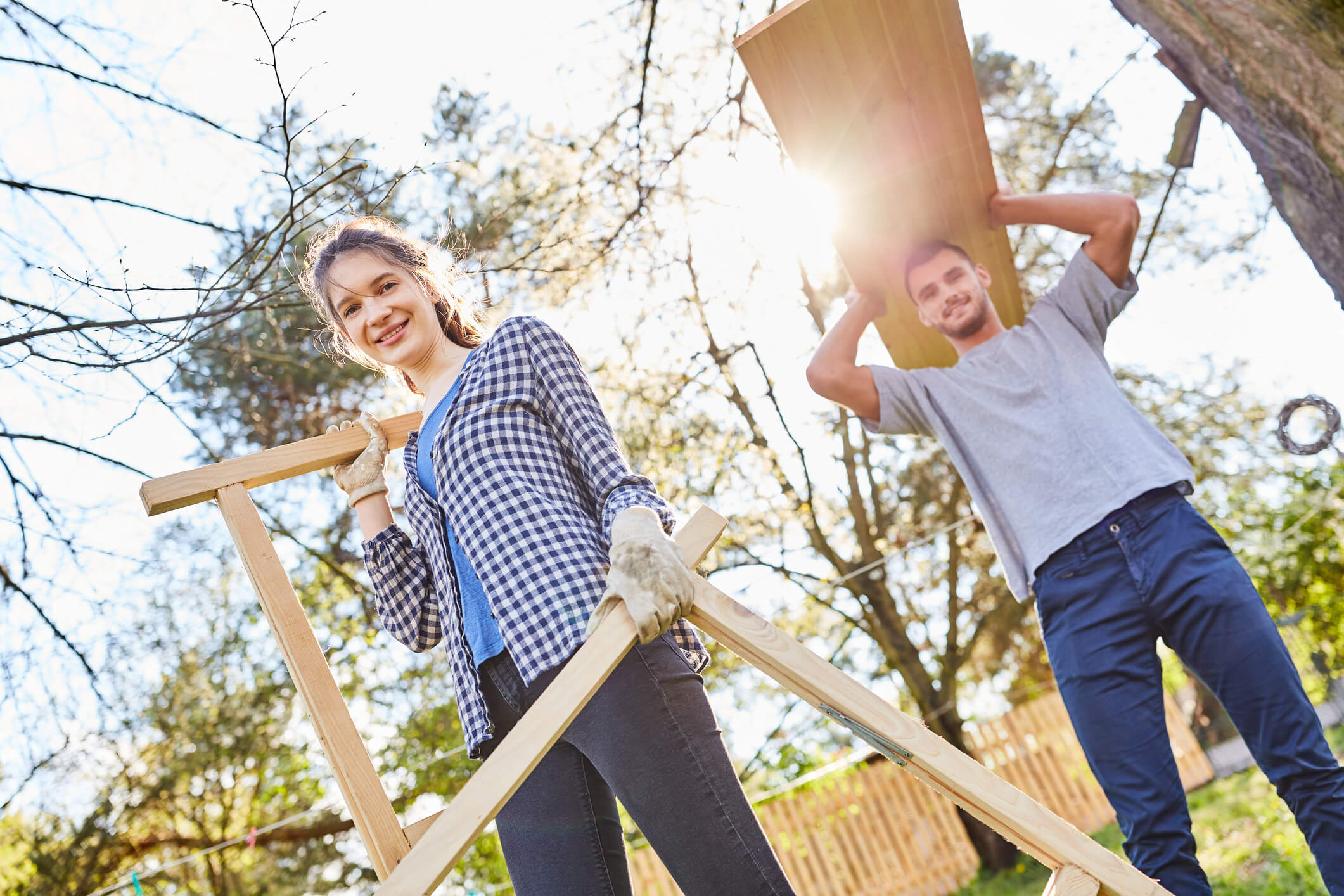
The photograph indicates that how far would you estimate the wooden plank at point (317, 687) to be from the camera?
1.43m

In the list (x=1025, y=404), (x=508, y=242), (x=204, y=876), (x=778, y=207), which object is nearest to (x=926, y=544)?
(x=778, y=207)

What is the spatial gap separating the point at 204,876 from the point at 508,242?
5.48 m

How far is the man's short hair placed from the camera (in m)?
2.62

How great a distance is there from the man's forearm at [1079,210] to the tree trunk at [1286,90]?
0.50 m

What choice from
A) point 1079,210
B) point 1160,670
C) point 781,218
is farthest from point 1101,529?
point 781,218

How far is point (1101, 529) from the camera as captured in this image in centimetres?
190

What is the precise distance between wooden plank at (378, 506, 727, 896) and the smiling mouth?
2.58ft

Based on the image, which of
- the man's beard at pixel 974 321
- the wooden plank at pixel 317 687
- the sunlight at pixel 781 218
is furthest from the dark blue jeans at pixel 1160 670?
the sunlight at pixel 781 218

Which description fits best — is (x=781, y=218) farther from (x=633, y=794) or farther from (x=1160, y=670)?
(x=633, y=794)

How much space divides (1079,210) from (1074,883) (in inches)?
66.7

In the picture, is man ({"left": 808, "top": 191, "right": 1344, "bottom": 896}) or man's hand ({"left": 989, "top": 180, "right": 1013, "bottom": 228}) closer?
man ({"left": 808, "top": 191, "right": 1344, "bottom": 896})

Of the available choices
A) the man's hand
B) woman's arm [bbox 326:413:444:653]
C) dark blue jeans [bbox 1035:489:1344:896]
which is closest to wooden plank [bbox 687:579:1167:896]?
dark blue jeans [bbox 1035:489:1344:896]

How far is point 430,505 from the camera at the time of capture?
162 cm

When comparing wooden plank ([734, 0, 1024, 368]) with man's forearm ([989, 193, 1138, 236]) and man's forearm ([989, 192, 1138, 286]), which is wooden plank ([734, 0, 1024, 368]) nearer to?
man's forearm ([989, 193, 1138, 236])
